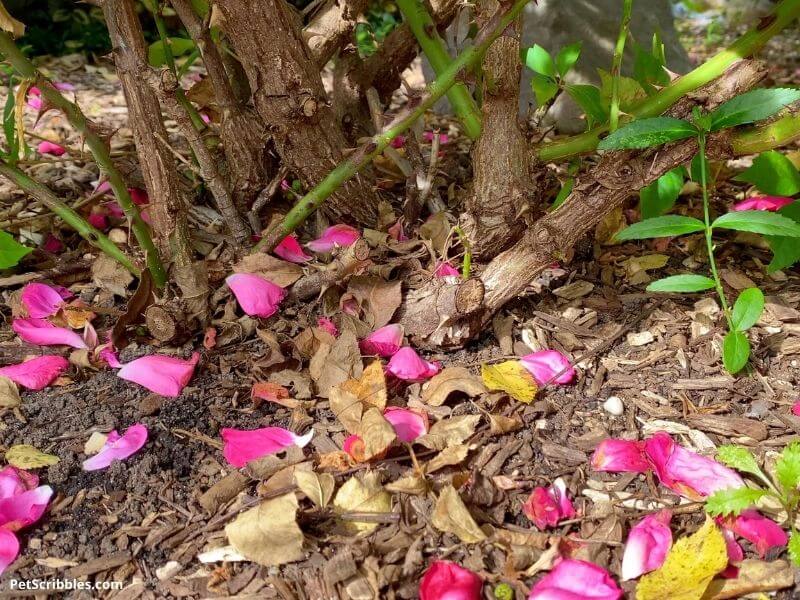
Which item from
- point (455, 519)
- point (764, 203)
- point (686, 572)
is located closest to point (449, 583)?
point (455, 519)

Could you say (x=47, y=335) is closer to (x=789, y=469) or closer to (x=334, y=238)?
(x=334, y=238)

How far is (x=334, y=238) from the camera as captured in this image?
155 cm

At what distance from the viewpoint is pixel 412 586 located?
97 centimetres

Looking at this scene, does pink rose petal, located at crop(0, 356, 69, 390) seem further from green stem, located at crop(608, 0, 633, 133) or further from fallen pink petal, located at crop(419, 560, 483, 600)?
green stem, located at crop(608, 0, 633, 133)

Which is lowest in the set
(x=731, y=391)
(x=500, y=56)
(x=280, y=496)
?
(x=731, y=391)

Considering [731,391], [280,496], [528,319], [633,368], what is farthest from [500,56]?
[280,496]

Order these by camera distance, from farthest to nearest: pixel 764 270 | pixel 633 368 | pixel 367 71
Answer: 1. pixel 367 71
2. pixel 764 270
3. pixel 633 368

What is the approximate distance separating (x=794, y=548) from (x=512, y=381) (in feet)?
1.56

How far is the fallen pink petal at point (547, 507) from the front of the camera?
1.05m

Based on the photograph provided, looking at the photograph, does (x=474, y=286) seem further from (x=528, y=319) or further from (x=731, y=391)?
(x=731, y=391)

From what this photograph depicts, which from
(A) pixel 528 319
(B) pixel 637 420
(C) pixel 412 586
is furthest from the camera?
(A) pixel 528 319

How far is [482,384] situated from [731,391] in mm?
436

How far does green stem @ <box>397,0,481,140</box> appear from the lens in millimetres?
1374

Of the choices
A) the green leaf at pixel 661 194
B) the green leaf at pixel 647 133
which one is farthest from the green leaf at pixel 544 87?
the green leaf at pixel 647 133
